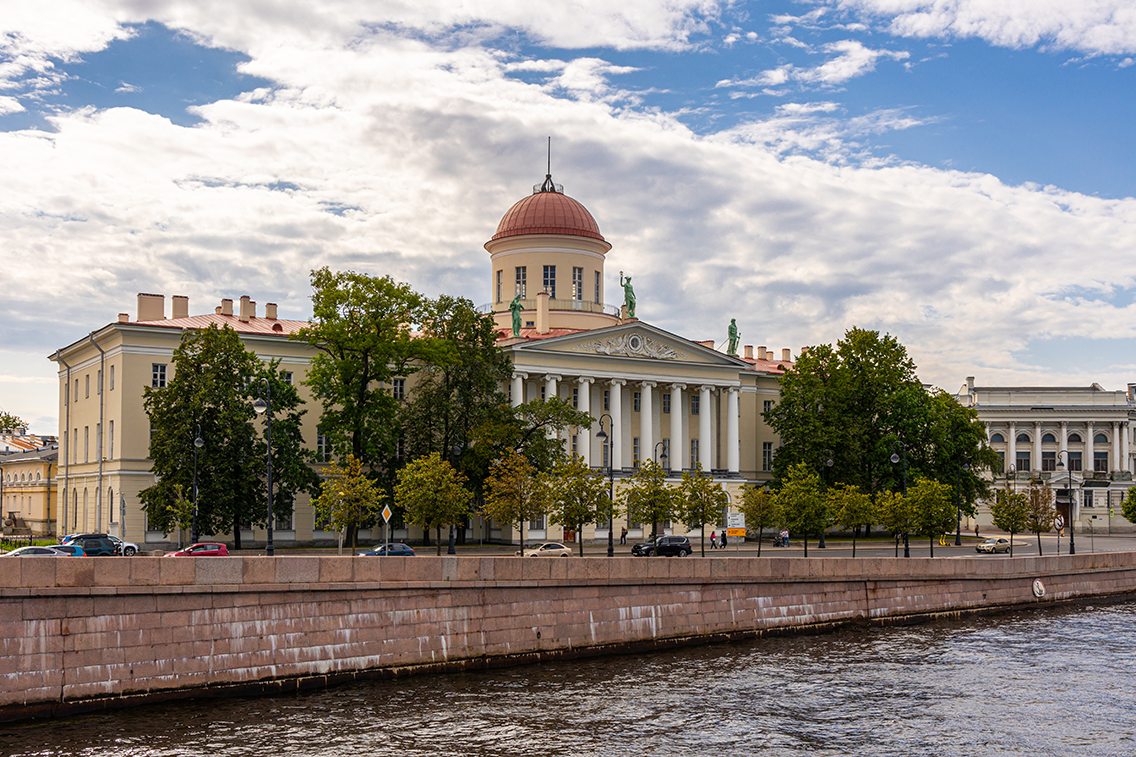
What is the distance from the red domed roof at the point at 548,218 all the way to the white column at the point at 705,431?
13270 millimetres

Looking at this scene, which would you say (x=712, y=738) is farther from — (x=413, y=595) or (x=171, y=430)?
(x=171, y=430)

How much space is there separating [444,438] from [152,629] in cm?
3748

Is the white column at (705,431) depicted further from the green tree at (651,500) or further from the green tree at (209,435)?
the green tree at (209,435)

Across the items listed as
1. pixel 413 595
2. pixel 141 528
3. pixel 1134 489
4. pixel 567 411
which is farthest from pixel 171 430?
pixel 1134 489

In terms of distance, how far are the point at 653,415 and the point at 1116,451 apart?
5673 centimetres

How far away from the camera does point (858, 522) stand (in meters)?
55.8

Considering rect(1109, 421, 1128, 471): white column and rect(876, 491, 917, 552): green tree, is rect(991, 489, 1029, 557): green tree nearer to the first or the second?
rect(876, 491, 917, 552): green tree

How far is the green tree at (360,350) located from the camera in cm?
5541

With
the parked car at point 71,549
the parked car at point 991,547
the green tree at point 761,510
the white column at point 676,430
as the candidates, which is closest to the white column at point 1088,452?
the parked car at point 991,547

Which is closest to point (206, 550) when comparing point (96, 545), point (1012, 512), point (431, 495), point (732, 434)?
point (96, 545)

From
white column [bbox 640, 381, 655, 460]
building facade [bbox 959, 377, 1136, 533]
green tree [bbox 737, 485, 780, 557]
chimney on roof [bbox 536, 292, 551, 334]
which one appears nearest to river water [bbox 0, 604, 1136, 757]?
green tree [bbox 737, 485, 780, 557]

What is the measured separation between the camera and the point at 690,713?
77.8 ft

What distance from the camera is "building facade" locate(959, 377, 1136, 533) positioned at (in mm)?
103000

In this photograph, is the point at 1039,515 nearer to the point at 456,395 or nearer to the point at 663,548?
the point at 663,548
